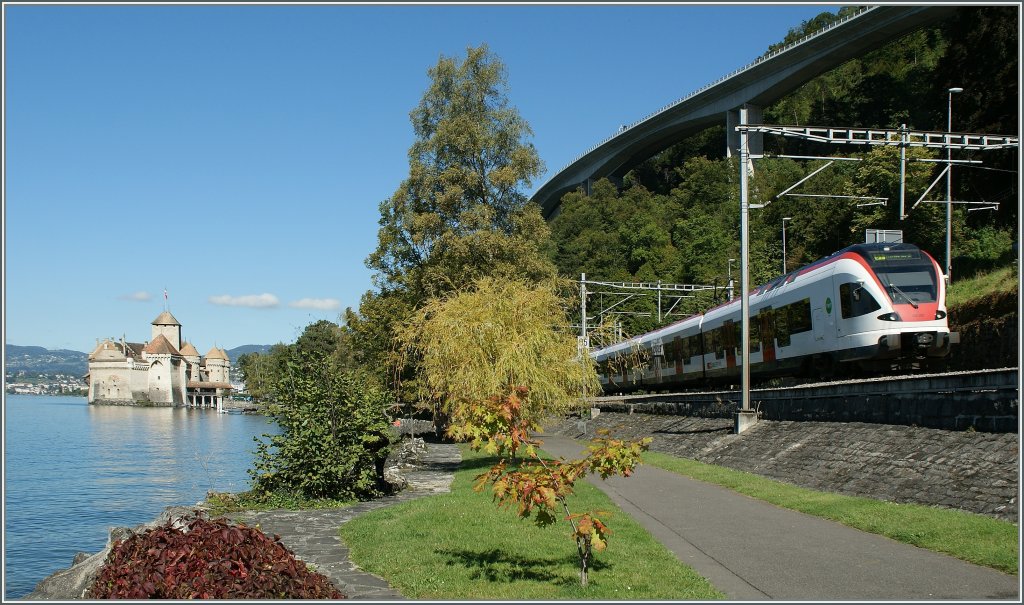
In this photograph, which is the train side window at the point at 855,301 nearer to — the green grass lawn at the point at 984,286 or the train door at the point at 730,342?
the green grass lawn at the point at 984,286

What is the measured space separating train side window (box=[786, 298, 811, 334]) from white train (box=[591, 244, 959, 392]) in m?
0.03

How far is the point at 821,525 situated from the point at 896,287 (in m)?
10.7

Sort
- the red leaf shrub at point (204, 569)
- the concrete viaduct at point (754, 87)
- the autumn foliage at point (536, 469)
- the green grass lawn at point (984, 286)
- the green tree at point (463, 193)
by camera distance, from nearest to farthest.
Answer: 1. the red leaf shrub at point (204, 569)
2. the autumn foliage at point (536, 469)
3. the green grass lawn at point (984, 286)
4. the green tree at point (463, 193)
5. the concrete viaduct at point (754, 87)

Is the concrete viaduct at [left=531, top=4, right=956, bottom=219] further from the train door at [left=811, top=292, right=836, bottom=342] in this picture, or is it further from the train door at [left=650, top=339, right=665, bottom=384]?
the train door at [left=811, top=292, right=836, bottom=342]

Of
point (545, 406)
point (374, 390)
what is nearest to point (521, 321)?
point (545, 406)

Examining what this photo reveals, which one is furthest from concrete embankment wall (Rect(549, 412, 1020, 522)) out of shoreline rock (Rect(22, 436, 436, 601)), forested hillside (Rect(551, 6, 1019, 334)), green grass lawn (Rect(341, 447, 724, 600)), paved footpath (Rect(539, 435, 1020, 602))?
forested hillside (Rect(551, 6, 1019, 334))

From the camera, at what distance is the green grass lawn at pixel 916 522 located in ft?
32.8

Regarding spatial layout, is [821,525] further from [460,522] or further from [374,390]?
[374,390]

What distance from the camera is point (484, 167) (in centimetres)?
4056

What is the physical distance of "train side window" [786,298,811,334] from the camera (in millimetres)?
25016

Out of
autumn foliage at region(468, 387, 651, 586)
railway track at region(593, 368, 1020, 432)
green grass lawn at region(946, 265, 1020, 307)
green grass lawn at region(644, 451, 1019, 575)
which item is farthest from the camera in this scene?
green grass lawn at region(946, 265, 1020, 307)

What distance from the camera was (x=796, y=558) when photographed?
10.5m

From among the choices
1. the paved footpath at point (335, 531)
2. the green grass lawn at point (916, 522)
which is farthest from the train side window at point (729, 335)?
the green grass lawn at point (916, 522)

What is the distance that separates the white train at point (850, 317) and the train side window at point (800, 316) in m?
0.03
